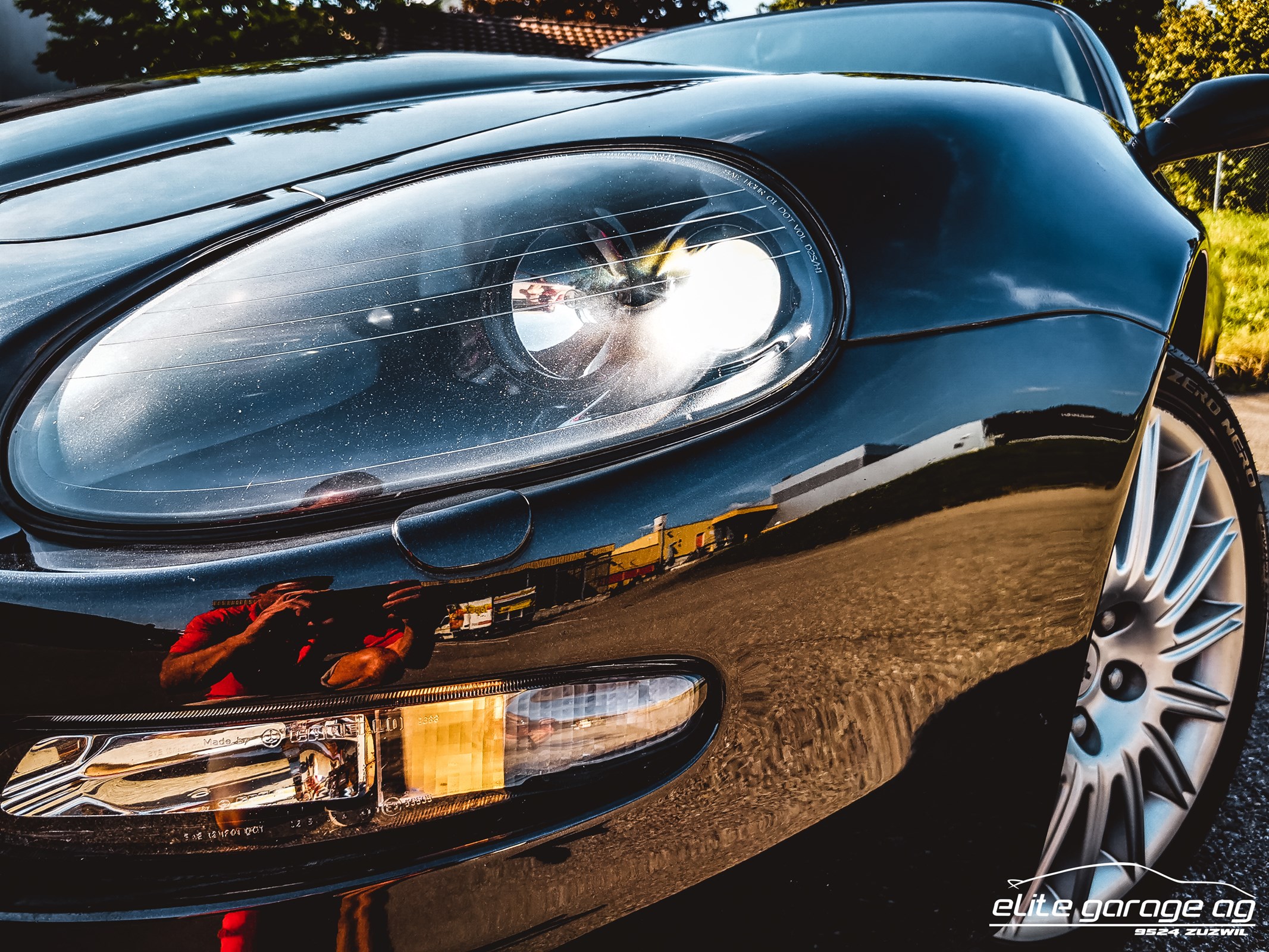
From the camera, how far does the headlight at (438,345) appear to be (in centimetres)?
85

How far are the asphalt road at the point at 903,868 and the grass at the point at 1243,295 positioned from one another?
1.40 meters

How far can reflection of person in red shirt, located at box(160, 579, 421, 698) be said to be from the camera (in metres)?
0.76

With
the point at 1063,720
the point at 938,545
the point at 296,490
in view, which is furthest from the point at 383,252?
the point at 1063,720

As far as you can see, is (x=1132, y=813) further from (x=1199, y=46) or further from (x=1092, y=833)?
(x=1199, y=46)

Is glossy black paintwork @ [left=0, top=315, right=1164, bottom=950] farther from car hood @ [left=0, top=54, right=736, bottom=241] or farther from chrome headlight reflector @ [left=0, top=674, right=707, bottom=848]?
car hood @ [left=0, top=54, right=736, bottom=241]

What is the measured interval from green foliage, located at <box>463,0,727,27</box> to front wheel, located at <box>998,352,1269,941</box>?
92.7ft

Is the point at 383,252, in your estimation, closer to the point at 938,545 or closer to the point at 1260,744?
the point at 938,545

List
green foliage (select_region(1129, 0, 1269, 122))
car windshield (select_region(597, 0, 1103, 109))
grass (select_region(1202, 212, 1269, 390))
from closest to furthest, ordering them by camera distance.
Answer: car windshield (select_region(597, 0, 1103, 109)), grass (select_region(1202, 212, 1269, 390)), green foliage (select_region(1129, 0, 1269, 122))

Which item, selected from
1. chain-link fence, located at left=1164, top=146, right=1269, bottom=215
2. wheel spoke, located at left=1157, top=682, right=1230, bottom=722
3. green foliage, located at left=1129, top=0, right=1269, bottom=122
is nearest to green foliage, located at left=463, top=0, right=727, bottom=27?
green foliage, located at left=1129, top=0, right=1269, bottom=122

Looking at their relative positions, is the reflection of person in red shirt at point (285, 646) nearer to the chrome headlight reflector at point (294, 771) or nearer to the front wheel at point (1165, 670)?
the chrome headlight reflector at point (294, 771)

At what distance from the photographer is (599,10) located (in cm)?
2833

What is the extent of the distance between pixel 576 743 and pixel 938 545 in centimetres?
42

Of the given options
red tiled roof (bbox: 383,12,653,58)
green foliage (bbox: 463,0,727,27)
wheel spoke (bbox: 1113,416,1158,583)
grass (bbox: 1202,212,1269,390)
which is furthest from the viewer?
green foliage (bbox: 463,0,727,27)

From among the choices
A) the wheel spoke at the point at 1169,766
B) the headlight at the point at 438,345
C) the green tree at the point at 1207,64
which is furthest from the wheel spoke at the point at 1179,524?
the green tree at the point at 1207,64
